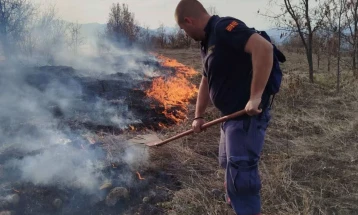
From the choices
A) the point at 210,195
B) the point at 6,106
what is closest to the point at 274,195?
the point at 210,195

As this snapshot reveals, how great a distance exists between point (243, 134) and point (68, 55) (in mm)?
14036

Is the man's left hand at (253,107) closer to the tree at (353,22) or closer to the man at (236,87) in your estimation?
the man at (236,87)

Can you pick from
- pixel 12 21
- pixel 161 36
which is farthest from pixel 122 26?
pixel 12 21

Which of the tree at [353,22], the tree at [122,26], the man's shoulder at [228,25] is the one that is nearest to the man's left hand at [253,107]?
the man's shoulder at [228,25]

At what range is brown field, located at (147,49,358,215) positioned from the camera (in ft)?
10.5

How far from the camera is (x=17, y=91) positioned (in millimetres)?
7273

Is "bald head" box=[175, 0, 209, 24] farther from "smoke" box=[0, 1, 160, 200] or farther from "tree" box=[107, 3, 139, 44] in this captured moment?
"tree" box=[107, 3, 139, 44]

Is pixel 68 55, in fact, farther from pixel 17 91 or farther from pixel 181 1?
pixel 181 1

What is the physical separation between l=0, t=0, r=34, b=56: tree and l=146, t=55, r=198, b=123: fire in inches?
223

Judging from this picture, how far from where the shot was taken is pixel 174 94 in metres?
8.23

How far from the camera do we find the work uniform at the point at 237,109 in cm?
232

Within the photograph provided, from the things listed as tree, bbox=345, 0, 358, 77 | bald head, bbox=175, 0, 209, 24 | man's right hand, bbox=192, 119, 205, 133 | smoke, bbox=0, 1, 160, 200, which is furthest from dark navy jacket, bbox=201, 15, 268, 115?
tree, bbox=345, 0, 358, 77

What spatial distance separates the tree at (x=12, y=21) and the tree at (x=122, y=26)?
34.3 ft

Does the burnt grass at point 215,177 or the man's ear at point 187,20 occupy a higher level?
the man's ear at point 187,20
